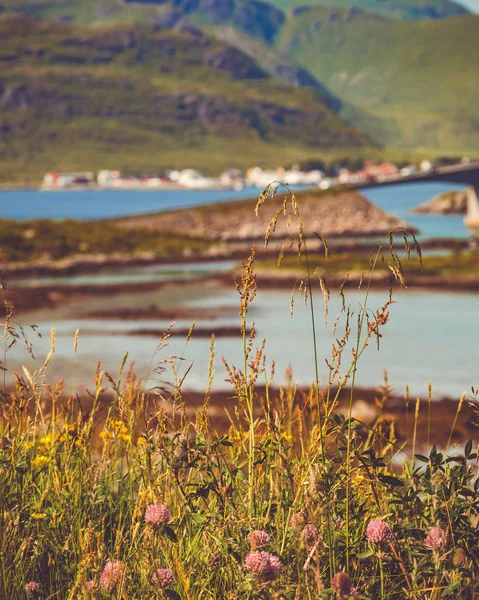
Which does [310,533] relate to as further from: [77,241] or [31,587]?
[77,241]

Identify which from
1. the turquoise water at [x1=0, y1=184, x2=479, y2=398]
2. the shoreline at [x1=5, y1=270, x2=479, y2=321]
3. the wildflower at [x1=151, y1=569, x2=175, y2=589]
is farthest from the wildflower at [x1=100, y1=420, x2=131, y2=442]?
the shoreline at [x1=5, y1=270, x2=479, y2=321]

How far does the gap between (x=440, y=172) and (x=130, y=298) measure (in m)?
79.1

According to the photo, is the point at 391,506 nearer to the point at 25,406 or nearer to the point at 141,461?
the point at 141,461

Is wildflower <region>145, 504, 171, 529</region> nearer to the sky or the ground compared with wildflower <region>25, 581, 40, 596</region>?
A: nearer to the sky

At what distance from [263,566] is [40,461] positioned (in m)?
2.44

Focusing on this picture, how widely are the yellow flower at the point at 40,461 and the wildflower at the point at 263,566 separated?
2.26 m

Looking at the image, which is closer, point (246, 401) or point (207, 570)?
point (207, 570)

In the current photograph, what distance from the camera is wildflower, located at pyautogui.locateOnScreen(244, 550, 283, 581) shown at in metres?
3.81

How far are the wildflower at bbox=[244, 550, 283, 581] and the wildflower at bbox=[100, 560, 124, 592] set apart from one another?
55cm

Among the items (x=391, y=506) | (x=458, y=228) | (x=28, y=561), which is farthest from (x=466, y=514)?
(x=458, y=228)

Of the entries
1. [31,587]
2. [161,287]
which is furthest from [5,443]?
[161,287]

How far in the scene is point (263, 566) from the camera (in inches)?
150

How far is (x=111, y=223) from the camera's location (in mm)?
94562

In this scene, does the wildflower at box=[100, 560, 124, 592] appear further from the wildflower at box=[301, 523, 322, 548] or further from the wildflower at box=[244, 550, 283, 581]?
the wildflower at box=[301, 523, 322, 548]
